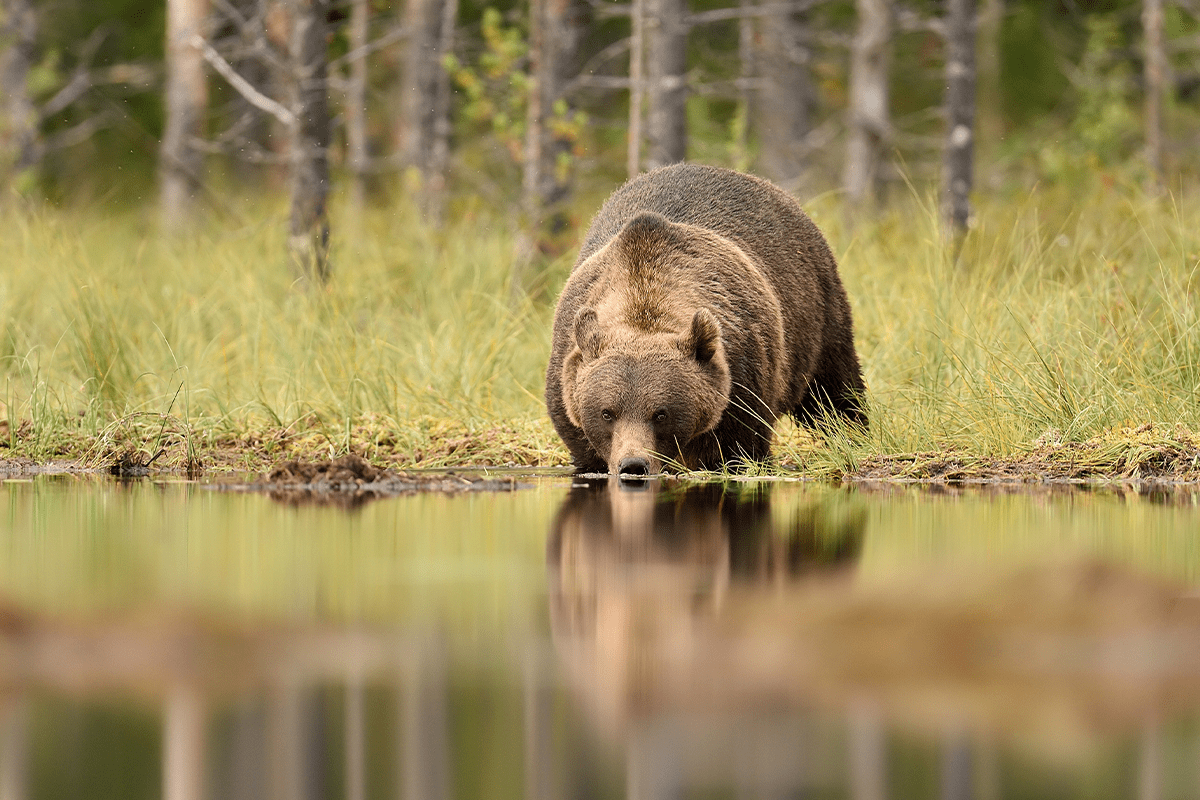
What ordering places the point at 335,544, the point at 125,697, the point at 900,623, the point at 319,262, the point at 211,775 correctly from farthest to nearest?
1. the point at 319,262
2. the point at 335,544
3. the point at 900,623
4. the point at 125,697
5. the point at 211,775

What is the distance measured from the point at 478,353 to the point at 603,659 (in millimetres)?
6520

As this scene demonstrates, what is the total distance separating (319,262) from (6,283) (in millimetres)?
2308

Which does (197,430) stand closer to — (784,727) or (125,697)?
(125,697)

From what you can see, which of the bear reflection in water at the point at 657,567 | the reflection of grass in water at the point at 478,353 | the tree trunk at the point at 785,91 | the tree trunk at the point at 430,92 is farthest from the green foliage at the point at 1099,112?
the bear reflection in water at the point at 657,567

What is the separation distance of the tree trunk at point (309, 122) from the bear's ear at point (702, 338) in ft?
16.2

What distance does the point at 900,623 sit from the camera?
4004 mm

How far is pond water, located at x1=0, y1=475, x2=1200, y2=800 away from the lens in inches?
113

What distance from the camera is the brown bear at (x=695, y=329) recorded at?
7.96 meters

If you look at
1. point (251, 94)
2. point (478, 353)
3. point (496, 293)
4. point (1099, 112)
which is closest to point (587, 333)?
point (478, 353)

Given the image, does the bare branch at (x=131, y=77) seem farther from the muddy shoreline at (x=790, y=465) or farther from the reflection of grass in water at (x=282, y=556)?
the reflection of grass in water at (x=282, y=556)

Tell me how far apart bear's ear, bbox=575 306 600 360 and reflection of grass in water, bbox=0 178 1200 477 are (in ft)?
4.15

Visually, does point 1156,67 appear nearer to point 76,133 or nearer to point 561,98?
point 561,98

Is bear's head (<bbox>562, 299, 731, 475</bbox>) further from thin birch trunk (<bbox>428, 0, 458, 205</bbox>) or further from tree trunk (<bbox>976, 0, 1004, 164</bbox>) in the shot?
tree trunk (<bbox>976, 0, 1004, 164</bbox>)

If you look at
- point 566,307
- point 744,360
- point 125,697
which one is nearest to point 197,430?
point 566,307
